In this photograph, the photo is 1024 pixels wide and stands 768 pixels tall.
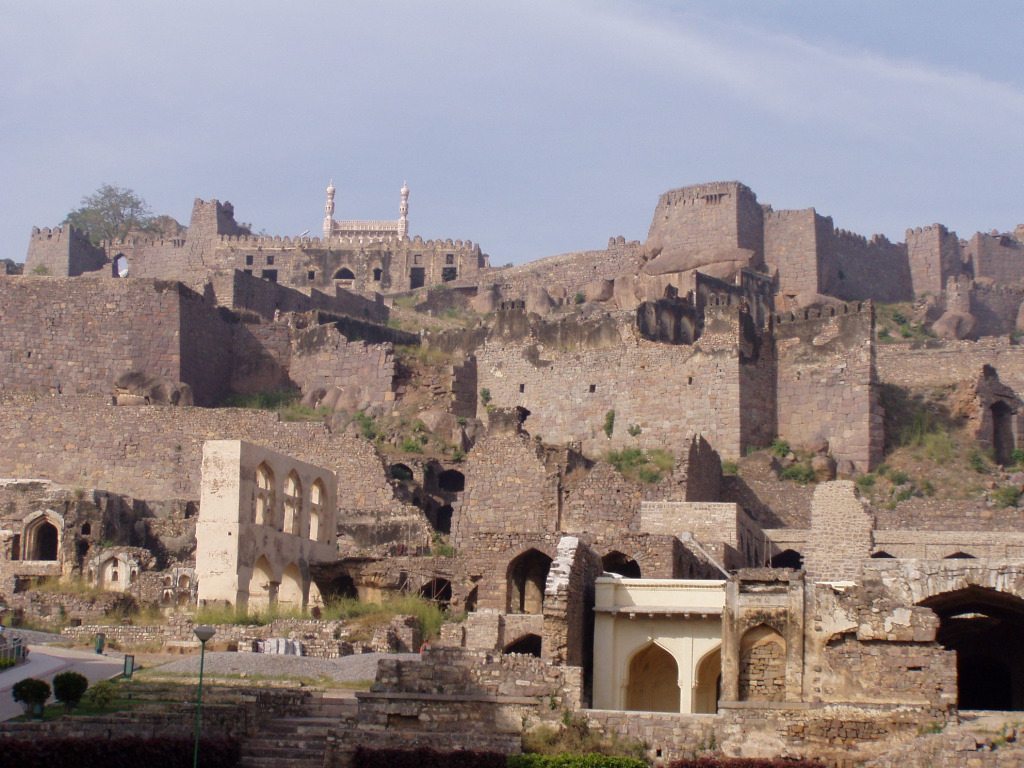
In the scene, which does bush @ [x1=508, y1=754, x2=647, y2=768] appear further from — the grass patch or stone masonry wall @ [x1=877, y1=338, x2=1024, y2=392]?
stone masonry wall @ [x1=877, y1=338, x2=1024, y2=392]

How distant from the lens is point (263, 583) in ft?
128

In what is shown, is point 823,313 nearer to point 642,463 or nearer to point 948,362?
point 948,362

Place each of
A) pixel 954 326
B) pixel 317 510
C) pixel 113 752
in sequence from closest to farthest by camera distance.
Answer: pixel 113 752, pixel 317 510, pixel 954 326

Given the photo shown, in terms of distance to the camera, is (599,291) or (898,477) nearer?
(898,477)

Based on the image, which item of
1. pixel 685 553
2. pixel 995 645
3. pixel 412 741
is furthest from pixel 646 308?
pixel 412 741

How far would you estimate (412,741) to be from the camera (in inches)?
1069

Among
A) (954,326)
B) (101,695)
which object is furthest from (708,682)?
(954,326)

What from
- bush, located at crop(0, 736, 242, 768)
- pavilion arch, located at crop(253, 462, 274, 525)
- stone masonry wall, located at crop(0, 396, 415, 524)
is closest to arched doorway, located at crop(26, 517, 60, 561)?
stone masonry wall, located at crop(0, 396, 415, 524)

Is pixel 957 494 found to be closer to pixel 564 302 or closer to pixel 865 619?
pixel 865 619

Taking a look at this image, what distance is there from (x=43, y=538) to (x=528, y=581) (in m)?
15.1

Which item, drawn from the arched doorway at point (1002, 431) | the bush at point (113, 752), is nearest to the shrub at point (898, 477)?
the arched doorway at point (1002, 431)

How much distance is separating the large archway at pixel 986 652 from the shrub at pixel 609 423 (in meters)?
16.7

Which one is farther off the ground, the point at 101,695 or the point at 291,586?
the point at 291,586

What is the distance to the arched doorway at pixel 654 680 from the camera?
3186 cm
